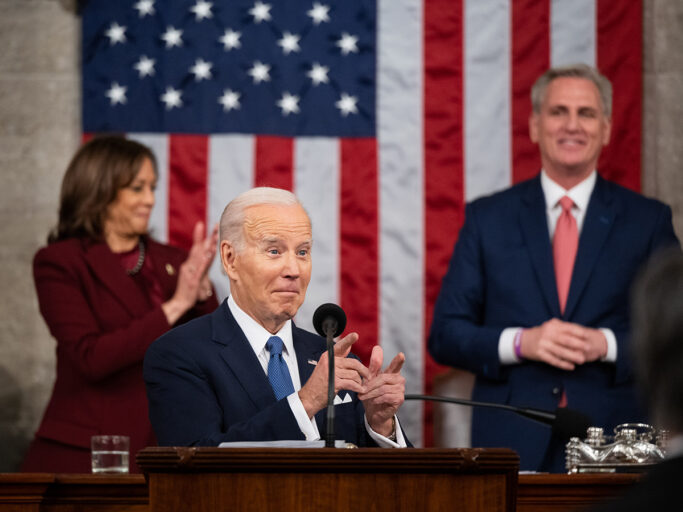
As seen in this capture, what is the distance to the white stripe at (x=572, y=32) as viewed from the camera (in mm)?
5117

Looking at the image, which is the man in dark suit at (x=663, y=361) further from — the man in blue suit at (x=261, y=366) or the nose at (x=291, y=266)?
the nose at (x=291, y=266)

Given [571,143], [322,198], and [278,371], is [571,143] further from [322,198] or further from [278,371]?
[278,371]

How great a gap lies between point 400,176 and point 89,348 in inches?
68.2

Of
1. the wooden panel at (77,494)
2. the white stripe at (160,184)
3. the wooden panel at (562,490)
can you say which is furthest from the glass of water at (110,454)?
the white stripe at (160,184)

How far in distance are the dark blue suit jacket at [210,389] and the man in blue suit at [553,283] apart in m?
1.21

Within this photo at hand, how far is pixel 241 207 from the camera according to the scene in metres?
2.95

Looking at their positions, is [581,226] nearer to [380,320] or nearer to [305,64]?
[380,320]

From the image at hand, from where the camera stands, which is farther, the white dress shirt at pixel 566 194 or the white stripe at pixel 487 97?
the white stripe at pixel 487 97

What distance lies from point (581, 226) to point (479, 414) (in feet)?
2.62

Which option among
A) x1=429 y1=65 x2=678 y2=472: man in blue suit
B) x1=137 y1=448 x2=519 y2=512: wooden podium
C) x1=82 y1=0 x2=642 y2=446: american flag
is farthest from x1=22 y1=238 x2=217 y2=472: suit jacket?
x1=137 y1=448 x2=519 y2=512: wooden podium

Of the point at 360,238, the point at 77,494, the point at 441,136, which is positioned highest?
the point at 441,136

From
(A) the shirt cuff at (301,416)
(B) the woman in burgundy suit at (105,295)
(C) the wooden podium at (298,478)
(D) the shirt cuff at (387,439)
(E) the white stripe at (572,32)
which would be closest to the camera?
(C) the wooden podium at (298,478)

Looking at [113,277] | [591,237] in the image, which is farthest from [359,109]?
[113,277]

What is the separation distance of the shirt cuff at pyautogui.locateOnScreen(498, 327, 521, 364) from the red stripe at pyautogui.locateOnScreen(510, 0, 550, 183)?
134cm
